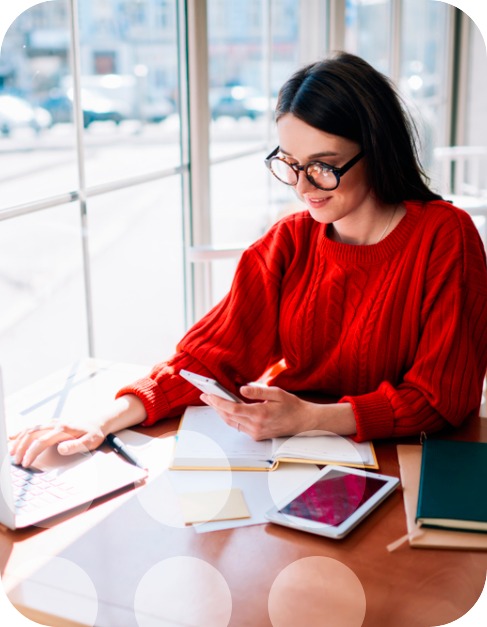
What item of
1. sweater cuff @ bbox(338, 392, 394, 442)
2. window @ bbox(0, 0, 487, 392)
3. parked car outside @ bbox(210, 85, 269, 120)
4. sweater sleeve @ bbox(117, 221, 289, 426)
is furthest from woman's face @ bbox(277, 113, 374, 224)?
parked car outside @ bbox(210, 85, 269, 120)

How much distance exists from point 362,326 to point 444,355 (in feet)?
0.61

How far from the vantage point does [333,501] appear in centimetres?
105

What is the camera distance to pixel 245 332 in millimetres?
1538

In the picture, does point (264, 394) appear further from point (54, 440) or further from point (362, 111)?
point (362, 111)

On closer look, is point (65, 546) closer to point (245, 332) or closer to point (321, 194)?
point (245, 332)

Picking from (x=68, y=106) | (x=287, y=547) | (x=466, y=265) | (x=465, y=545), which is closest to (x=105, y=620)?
(x=287, y=547)

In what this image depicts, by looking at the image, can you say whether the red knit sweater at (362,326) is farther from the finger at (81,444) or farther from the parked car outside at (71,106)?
the parked car outside at (71,106)

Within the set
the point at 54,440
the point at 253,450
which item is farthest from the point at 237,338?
the point at 54,440

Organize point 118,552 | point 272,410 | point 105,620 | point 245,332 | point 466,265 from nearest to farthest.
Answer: point 105,620, point 118,552, point 272,410, point 466,265, point 245,332

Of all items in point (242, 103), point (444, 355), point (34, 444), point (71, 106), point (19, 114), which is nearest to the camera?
point (34, 444)

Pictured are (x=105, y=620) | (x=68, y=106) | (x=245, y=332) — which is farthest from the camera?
(x=68, y=106)

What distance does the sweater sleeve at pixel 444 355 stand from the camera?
1.28m

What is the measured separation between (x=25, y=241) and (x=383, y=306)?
764 centimetres
